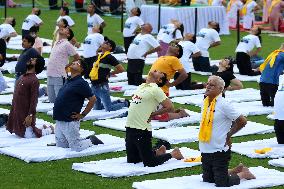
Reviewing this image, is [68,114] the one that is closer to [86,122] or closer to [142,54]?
A: [86,122]

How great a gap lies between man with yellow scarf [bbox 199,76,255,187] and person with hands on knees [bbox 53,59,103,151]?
3050 millimetres

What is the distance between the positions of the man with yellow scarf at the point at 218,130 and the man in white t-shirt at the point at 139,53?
10.3 m

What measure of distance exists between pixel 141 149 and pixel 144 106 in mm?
A: 664

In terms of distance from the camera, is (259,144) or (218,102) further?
(259,144)

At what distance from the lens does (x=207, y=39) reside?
92.1ft

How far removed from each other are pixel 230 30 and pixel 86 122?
18.9 metres

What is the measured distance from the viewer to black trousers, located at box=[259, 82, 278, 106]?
22203 mm

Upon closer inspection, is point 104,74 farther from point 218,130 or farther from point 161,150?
point 218,130

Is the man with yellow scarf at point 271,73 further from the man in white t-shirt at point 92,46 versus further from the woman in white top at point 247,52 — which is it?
the man in white t-shirt at point 92,46

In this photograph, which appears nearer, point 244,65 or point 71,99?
point 71,99

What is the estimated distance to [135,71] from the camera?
2572 cm

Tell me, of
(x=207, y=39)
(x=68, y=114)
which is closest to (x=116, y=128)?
(x=68, y=114)

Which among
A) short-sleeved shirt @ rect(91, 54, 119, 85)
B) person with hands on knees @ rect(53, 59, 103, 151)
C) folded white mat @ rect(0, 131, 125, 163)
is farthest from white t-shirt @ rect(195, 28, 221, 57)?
person with hands on knees @ rect(53, 59, 103, 151)

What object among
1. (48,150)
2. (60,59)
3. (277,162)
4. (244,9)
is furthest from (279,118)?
(244,9)
